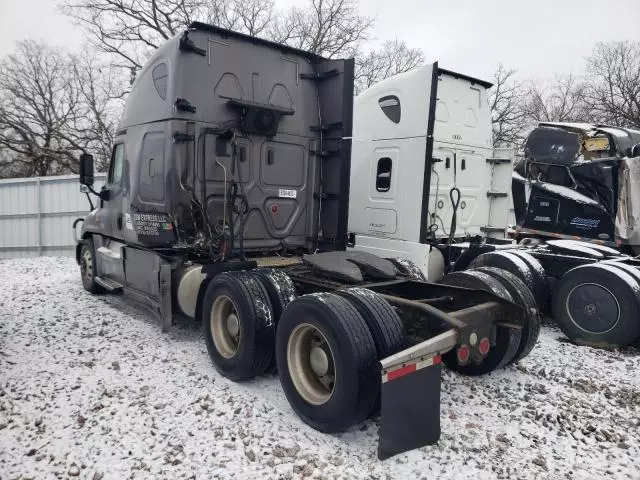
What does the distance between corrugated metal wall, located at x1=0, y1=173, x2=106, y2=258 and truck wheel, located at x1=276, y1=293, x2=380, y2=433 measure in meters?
11.9

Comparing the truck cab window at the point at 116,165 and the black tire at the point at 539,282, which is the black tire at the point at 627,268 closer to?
the black tire at the point at 539,282

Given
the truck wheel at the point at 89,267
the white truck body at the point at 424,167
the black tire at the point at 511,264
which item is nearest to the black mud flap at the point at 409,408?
the black tire at the point at 511,264

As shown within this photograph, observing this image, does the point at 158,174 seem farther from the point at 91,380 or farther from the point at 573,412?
the point at 573,412

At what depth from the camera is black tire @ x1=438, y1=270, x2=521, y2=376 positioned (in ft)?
13.5

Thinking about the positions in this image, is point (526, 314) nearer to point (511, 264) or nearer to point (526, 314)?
point (526, 314)

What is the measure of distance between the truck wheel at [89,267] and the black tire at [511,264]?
5.71m

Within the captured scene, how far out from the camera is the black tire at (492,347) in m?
4.10

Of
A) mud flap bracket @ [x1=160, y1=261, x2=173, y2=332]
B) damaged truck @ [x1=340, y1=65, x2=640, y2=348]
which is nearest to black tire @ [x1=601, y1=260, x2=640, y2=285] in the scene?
damaged truck @ [x1=340, y1=65, x2=640, y2=348]

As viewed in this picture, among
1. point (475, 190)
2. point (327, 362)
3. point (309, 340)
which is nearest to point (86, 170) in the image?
point (309, 340)

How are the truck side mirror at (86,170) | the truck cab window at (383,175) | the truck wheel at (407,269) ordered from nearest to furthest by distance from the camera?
the truck wheel at (407,269) → the truck side mirror at (86,170) → the truck cab window at (383,175)

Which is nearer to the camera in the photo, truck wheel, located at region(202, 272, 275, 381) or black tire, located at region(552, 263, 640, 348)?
truck wheel, located at region(202, 272, 275, 381)

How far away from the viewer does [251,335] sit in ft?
13.4

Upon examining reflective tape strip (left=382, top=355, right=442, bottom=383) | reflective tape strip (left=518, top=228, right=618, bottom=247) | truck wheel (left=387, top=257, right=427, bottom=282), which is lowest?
reflective tape strip (left=382, top=355, right=442, bottom=383)

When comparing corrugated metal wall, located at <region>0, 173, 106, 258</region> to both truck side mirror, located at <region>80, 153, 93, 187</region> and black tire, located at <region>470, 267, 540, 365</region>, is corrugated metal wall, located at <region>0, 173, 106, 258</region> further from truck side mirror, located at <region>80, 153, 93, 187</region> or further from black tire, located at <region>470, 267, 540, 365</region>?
black tire, located at <region>470, 267, 540, 365</region>
